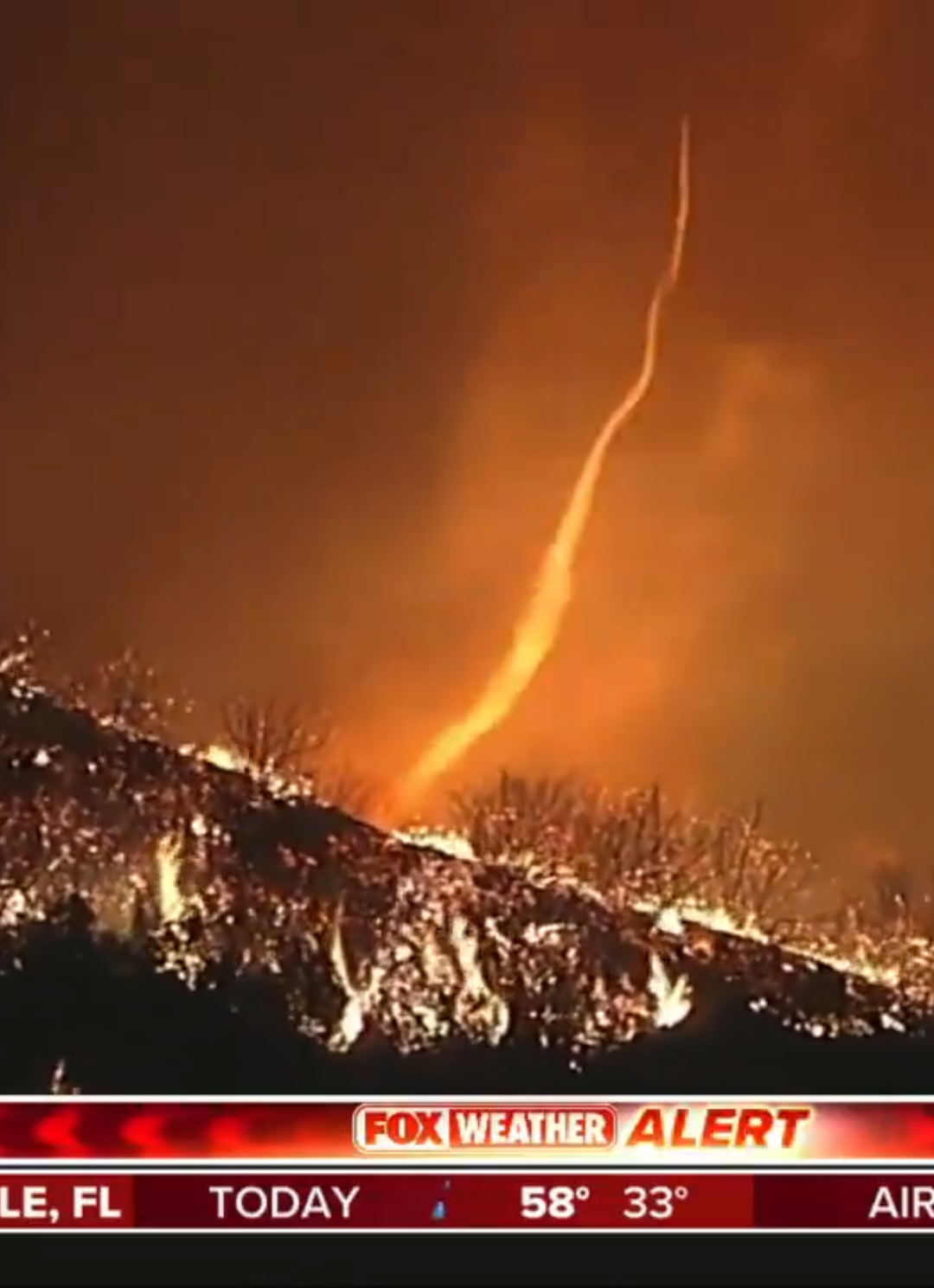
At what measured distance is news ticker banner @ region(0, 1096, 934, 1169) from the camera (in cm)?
157

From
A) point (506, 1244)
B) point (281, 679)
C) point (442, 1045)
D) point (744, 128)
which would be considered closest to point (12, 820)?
point (281, 679)

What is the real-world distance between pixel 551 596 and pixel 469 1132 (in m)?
0.44

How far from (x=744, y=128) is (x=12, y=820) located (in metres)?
0.84

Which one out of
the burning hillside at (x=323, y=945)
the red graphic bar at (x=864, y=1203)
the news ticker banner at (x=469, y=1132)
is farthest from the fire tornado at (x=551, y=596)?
the red graphic bar at (x=864, y=1203)

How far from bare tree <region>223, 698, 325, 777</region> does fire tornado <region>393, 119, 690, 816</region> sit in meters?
0.08

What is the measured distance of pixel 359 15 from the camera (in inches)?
65.8

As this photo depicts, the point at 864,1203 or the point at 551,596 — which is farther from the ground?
the point at 551,596

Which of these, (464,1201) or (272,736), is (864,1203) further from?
(272,736)

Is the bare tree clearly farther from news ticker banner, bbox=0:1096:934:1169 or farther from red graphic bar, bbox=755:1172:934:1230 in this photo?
red graphic bar, bbox=755:1172:934:1230

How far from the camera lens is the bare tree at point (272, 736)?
162cm

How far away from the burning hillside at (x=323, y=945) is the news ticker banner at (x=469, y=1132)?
0.02 meters

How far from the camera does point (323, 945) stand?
5.25 ft

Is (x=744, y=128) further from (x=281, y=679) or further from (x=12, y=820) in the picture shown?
(x=12, y=820)

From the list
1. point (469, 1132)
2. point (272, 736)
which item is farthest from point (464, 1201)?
point (272, 736)
